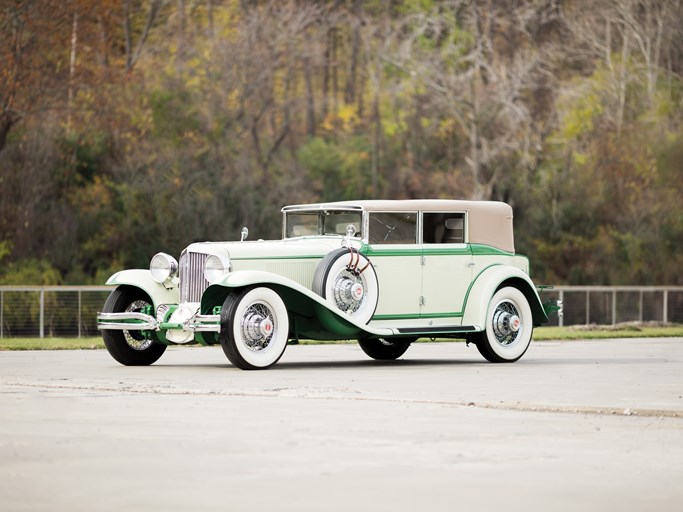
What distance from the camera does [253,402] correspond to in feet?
43.5

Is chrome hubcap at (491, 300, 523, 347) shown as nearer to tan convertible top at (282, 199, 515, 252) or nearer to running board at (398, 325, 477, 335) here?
running board at (398, 325, 477, 335)

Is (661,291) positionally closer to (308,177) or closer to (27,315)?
(27,315)

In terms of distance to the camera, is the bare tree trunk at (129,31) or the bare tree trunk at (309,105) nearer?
the bare tree trunk at (129,31)

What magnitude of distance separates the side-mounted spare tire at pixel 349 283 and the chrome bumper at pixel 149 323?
1.64 m

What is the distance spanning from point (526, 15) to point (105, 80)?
19.0 metres

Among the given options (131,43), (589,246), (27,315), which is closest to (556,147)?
(589,246)

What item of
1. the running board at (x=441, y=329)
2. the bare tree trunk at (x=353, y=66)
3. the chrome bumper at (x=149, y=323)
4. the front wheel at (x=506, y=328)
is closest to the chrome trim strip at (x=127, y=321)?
the chrome bumper at (x=149, y=323)

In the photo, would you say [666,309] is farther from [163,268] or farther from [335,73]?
[335,73]

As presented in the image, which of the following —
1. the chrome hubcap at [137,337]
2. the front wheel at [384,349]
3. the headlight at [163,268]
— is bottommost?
the front wheel at [384,349]

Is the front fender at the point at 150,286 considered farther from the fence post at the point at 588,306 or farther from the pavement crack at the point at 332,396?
the fence post at the point at 588,306

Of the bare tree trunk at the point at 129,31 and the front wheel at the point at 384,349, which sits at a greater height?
the bare tree trunk at the point at 129,31

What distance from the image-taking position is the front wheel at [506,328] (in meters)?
20.0

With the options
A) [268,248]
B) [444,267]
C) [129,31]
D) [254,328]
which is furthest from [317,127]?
[254,328]

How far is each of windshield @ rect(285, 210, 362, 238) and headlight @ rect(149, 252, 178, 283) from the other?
7.30 ft
